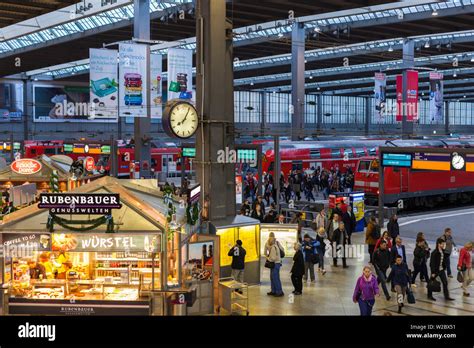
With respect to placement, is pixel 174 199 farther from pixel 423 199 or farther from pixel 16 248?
pixel 423 199

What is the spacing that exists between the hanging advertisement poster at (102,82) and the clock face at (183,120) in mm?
11030

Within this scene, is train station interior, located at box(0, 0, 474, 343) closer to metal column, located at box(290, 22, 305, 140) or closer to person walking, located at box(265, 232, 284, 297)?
person walking, located at box(265, 232, 284, 297)

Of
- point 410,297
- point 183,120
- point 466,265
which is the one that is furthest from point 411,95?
point 410,297

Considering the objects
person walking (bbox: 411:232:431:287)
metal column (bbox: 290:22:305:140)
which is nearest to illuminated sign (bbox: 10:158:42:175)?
person walking (bbox: 411:232:431:287)

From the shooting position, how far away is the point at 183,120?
14.4m

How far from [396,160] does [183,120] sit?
972 cm

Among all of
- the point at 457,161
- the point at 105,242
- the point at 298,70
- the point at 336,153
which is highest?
the point at 298,70

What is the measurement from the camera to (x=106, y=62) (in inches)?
984

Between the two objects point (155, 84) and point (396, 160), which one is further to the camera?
point (155, 84)

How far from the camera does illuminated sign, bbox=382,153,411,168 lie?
21438 mm

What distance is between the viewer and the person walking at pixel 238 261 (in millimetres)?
13875

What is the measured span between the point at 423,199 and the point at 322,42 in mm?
13778

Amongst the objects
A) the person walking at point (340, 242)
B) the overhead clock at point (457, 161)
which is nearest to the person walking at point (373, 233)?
the person walking at point (340, 242)

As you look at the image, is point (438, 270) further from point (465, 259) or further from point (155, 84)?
point (155, 84)
